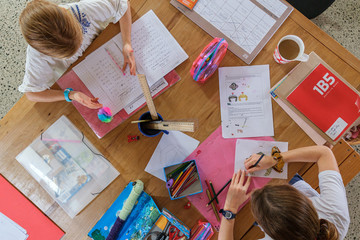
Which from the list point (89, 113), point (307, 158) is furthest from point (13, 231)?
point (307, 158)

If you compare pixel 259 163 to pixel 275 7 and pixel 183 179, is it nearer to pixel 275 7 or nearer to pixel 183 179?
pixel 183 179

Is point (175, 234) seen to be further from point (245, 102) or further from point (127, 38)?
point (127, 38)

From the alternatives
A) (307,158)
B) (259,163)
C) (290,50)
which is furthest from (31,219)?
(290,50)

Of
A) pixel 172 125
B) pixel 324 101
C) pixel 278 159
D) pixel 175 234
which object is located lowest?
pixel 175 234

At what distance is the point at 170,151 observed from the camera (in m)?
0.95

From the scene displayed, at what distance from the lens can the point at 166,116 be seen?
0.96 meters

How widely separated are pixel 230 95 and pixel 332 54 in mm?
432

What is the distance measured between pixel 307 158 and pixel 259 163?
0.18 metres

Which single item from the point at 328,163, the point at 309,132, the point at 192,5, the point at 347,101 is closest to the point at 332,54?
the point at 347,101

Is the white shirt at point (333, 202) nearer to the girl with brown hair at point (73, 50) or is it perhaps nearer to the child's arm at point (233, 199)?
the child's arm at point (233, 199)

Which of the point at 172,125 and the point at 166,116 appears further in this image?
the point at 166,116

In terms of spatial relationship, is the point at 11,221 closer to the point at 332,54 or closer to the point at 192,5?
the point at 192,5

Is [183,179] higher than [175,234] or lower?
higher

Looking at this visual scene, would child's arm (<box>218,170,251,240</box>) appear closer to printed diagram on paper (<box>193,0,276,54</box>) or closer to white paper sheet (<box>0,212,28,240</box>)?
printed diagram on paper (<box>193,0,276,54</box>)
